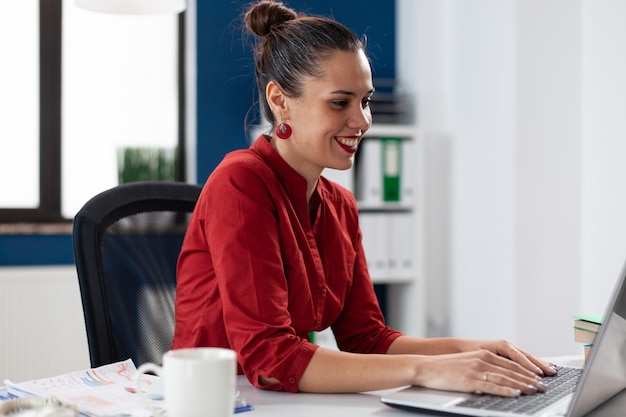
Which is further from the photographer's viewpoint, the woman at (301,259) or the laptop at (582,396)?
the woman at (301,259)

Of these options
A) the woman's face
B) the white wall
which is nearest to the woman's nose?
the woman's face

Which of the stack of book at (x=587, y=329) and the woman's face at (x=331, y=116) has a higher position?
the woman's face at (x=331, y=116)

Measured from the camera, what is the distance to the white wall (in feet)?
10.1

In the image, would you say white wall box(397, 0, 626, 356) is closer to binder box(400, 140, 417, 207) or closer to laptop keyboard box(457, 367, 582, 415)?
binder box(400, 140, 417, 207)

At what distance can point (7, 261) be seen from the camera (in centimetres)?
325

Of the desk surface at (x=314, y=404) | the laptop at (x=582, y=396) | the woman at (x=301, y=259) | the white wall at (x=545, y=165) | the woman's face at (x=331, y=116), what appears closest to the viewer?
the laptop at (x=582, y=396)

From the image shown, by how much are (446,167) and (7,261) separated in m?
1.94

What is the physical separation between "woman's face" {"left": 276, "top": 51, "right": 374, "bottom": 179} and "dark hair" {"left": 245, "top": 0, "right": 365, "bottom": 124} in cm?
2

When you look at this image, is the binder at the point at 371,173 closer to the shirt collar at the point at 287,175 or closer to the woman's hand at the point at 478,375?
the shirt collar at the point at 287,175

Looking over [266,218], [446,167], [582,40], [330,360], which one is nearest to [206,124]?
[446,167]

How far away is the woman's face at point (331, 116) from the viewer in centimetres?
145

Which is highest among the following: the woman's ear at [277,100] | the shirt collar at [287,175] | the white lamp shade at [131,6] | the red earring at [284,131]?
the white lamp shade at [131,6]

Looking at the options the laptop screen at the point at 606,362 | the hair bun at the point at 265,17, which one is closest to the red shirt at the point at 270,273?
the hair bun at the point at 265,17

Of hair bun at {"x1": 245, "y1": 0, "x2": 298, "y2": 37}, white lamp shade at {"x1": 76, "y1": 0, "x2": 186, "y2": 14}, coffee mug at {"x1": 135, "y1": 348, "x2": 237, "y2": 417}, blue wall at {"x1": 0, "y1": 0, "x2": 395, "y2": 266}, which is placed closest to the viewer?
coffee mug at {"x1": 135, "y1": 348, "x2": 237, "y2": 417}
